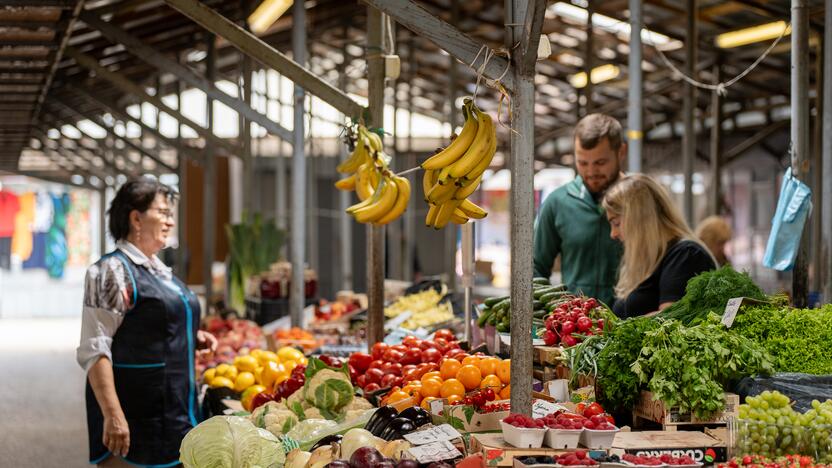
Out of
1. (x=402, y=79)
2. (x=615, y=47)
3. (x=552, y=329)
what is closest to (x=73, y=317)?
(x=402, y=79)

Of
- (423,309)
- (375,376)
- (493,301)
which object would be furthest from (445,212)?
(423,309)

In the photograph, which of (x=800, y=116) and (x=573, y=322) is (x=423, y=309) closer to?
(x=800, y=116)

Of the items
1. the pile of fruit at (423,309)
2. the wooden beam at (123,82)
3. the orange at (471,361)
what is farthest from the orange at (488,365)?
the wooden beam at (123,82)

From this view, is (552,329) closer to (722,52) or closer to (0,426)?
(0,426)

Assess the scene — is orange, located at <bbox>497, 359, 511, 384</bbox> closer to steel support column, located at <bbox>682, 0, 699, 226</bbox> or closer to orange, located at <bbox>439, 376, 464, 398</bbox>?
orange, located at <bbox>439, 376, 464, 398</bbox>

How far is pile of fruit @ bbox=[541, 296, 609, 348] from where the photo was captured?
3.72m

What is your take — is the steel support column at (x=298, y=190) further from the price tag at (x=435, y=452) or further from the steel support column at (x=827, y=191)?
the price tag at (x=435, y=452)

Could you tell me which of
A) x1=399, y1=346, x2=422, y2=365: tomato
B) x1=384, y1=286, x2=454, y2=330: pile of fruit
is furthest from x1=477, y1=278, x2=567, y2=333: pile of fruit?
x1=384, y1=286, x2=454, y2=330: pile of fruit

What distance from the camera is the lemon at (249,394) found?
5.25 metres

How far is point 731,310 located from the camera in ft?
11.4

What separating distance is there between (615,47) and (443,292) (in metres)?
8.35

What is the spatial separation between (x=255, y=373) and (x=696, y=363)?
3.20 m

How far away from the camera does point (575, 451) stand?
2799 millimetres

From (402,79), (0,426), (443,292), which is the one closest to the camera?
(443,292)
